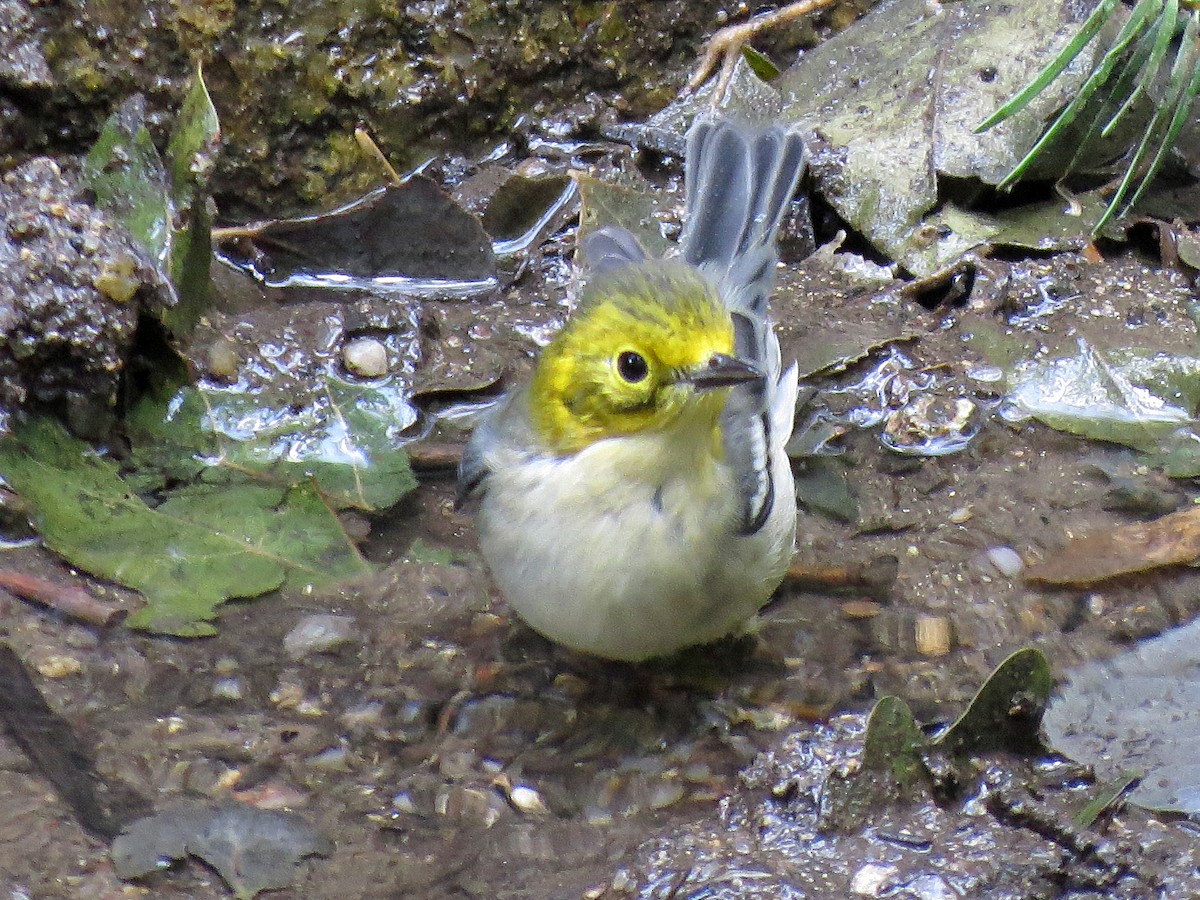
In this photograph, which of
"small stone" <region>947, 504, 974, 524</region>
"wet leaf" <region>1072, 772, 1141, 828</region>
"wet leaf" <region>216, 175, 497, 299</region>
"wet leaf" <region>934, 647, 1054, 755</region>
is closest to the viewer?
"wet leaf" <region>1072, 772, 1141, 828</region>

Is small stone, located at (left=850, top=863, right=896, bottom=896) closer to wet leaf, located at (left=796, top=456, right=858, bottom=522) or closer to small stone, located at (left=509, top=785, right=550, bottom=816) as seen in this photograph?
small stone, located at (left=509, top=785, right=550, bottom=816)

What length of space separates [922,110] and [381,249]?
1942 mm

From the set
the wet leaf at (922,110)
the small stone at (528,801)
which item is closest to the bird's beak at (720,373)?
the small stone at (528,801)

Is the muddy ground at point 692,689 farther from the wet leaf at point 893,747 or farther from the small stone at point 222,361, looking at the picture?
the small stone at point 222,361

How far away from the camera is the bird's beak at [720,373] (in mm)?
2947

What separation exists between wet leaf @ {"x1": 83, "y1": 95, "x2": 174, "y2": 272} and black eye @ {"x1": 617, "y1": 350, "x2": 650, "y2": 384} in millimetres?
1665

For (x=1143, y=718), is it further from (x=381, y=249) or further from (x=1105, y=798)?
(x=381, y=249)

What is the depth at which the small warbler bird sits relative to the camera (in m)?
3.07

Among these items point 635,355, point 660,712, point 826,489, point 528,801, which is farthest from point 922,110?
point 528,801

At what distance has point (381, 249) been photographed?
4809 millimetres

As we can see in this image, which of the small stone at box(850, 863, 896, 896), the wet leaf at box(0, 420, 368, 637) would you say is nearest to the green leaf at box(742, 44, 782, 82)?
the wet leaf at box(0, 420, 368, 637)

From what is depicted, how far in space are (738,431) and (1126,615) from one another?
3.49ft

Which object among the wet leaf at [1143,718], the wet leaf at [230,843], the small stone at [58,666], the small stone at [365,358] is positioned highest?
the small stone at [365,358]

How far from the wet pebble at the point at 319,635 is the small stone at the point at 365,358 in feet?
3.33
